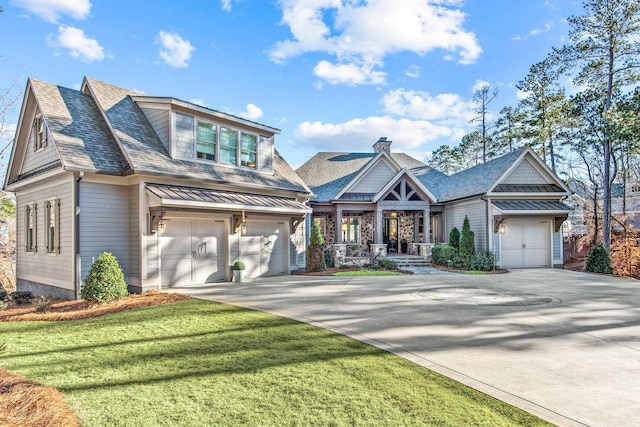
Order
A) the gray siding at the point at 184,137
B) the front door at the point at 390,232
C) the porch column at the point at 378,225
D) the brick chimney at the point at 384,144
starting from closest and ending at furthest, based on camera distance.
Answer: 1. the gray siding at the point at 184,137
2. the porch column at the point at 378,225
3. the front door at the point at 390,232
4. the brick chimney at the point at 384,144

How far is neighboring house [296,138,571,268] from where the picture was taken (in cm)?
1744

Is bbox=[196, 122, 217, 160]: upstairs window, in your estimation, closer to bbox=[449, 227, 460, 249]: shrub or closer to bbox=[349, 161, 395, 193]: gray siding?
bbox=[349, 161, 395, 193]: gray siding

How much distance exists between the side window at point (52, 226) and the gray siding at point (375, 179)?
44.5 feet

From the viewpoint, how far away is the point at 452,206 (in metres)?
20.8

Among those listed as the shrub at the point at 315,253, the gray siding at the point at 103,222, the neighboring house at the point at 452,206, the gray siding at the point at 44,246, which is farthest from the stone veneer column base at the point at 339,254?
the gray siding at the point at 44,246

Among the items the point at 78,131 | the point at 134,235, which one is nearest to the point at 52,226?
the point at 134,235

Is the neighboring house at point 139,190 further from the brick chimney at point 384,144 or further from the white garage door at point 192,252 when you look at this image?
the brick chimney at point 384,144

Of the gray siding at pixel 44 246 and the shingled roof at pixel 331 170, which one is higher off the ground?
the shingled roof at pixel 331 170

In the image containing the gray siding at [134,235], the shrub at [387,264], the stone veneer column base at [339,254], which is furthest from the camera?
the stone veneer column base at [339,254]

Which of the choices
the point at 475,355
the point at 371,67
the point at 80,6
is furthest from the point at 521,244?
the point at 80,6

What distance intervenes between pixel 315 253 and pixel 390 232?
309 inches

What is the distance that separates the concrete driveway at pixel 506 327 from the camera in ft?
12.9

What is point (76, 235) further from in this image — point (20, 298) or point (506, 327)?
point (506, 327)

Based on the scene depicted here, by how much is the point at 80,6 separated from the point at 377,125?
33036 millimetres
